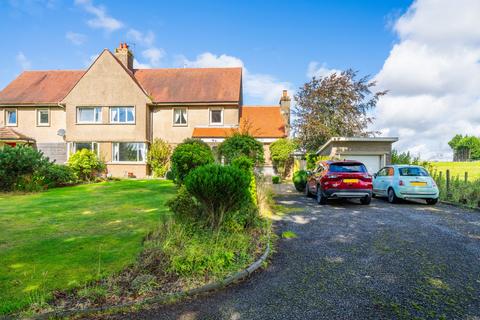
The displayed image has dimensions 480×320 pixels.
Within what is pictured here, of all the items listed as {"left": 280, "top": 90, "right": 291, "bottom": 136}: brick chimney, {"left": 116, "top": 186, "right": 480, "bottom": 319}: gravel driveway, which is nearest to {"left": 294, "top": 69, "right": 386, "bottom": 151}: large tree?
{"left": 280, "top": 90, "right": 291, "bottom": 136}: brick chimney

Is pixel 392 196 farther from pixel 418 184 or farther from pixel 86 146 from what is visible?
pixel 86 146

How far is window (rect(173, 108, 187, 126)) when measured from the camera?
79.0ft

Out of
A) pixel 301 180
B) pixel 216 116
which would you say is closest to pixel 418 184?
pixel 301 180

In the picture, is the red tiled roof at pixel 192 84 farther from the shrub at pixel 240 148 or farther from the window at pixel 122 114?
the shrub at pixel 240 148

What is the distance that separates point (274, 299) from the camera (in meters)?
3.67

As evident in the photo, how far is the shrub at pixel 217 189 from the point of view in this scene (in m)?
5.39

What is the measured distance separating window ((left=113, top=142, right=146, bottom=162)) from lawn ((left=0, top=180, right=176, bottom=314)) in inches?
529

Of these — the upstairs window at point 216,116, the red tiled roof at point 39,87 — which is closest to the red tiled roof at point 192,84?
the upstairs window at point 216,116

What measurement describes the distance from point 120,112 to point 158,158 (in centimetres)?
478

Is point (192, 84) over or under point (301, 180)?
over

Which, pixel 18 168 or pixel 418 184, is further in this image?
pixel 18 168

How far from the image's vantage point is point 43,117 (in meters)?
24.2

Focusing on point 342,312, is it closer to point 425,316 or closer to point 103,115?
point 425,316

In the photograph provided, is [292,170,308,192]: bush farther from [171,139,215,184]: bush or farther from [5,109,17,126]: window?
[5,109,17,126]: window
